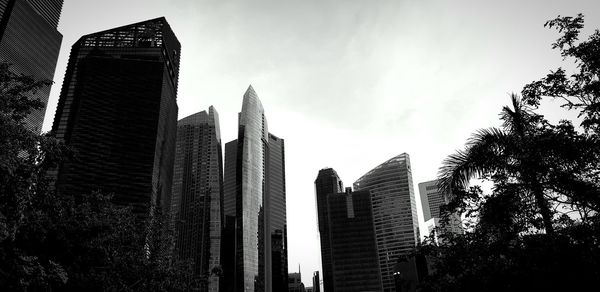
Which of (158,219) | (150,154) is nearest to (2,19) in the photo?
(150,154)

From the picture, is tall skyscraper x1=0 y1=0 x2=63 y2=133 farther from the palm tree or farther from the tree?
the palm tree

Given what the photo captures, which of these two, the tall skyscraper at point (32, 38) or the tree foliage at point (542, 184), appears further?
the tall skyscraper at point (32, 38)

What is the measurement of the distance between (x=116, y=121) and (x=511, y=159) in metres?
153

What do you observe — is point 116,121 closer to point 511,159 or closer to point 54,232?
point 54,232

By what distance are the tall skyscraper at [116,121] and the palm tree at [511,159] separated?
13502 cm

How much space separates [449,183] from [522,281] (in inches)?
118

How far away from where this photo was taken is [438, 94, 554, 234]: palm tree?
9.95m

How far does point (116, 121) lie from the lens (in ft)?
486

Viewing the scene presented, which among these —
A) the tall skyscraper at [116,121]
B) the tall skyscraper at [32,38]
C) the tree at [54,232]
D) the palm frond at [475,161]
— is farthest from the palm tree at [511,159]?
the tall skyscraper at [116,121]

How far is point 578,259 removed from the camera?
9.41 meters

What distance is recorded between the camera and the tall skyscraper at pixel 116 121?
142500 millimetres

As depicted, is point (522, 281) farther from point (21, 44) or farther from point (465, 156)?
point (21, 44)

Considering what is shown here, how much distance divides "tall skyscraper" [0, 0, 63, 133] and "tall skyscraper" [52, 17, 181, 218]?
1247 centimetres

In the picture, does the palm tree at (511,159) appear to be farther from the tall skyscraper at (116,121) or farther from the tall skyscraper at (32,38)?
the tall skyscraper at (116,121)
